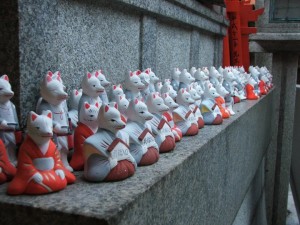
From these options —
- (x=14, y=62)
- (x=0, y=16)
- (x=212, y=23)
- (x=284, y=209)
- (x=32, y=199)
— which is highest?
(x=212, y=23)

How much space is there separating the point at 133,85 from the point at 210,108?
1.03 meters

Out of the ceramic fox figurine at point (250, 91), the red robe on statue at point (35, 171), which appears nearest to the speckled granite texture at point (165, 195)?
the red robe on statue at point (35, 171)

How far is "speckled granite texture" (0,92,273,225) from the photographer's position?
1.47 metres

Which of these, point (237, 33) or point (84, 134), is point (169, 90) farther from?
point (237, 33)

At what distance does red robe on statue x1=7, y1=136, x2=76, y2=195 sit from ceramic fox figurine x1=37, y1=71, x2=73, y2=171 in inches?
11.5

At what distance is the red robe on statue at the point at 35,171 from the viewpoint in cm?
162

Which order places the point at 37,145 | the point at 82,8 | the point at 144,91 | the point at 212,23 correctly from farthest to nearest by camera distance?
the point at 212,23
the point at 144,91
the point at 82,8
the point at 37,145

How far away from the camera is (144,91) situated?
294 cm

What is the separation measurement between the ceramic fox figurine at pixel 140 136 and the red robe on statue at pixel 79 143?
0.66 feet

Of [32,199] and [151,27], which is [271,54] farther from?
[32,199]

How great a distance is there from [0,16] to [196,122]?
1.56 metres

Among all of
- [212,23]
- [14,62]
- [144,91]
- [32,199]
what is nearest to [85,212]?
[32,199]

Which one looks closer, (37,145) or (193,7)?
(37,145)

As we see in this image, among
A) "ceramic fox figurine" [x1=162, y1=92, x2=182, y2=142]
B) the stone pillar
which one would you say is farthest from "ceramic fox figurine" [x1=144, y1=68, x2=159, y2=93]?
the stone pillar
